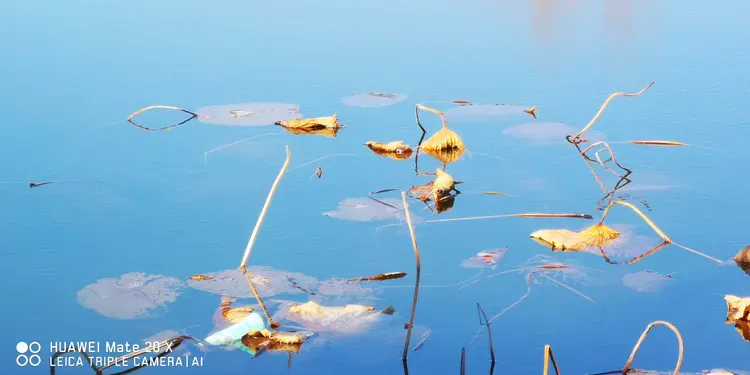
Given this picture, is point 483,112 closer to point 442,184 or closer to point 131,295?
point 442,184

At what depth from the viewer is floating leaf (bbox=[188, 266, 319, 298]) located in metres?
1.66

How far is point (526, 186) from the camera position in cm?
217

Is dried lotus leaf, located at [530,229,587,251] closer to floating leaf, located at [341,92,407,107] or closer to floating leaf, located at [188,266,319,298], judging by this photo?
floating leaf, located at [188,266,319,298]

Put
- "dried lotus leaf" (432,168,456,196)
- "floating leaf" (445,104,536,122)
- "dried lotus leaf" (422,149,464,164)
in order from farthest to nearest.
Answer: "floating leaf" (445,104,536,122) < "dried lotus leaf" (422,149,464,164) < "dried lotus leaf" (432,168,456,196)

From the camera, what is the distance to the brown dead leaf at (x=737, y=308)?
158 cm

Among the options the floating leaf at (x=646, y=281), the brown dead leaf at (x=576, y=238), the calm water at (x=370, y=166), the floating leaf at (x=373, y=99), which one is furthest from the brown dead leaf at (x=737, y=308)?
the floating leaf at (x=373, y=99)

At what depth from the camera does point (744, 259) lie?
1.78 metres

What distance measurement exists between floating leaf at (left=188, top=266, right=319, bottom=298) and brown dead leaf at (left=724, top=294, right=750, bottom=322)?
73 centimetres

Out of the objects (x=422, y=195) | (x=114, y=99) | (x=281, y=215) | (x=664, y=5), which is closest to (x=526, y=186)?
(x=422, y=195)

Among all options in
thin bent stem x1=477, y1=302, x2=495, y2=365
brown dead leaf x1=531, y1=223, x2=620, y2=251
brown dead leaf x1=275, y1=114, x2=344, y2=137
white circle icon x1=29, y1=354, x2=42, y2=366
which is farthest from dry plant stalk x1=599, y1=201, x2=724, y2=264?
white circle icon x1=29, y1=354, x2=42, y2=366

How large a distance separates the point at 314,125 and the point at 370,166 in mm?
321

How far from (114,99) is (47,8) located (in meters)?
1.35

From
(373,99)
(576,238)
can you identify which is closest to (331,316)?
(576,238)

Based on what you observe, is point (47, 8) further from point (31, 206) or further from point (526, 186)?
point (526, 186)
